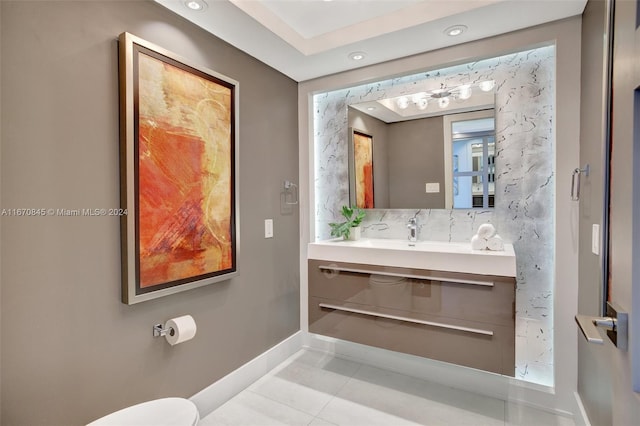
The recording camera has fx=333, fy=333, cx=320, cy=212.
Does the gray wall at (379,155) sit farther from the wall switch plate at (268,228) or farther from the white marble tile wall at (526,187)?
the wall switch plate at (268,228)

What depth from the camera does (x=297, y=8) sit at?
2.03m

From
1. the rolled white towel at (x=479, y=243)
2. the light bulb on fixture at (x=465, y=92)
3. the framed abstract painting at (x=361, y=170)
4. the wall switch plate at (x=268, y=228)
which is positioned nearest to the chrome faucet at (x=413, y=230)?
the framed abstract painting at (x=361, y=170)

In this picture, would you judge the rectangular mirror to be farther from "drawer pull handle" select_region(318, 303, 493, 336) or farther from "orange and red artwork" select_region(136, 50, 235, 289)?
"orange and red artwork" select_region(136, 50, 235, 289)

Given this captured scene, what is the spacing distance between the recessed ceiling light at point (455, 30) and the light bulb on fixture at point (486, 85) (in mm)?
401

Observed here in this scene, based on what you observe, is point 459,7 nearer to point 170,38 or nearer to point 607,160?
point 607,160

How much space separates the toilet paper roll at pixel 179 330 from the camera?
5.57ft

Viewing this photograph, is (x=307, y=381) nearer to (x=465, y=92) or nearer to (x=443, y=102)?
(x=443, y=102)

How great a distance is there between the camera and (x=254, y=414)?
6.61 feet

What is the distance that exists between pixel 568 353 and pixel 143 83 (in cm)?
275

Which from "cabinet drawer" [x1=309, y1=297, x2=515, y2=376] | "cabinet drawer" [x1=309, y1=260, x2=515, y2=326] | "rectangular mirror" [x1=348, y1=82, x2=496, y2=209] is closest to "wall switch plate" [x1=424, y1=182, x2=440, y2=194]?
"rectangular mirror" [x1=348, y1=82, x2=496, y2=209]

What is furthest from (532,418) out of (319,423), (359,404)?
(319,423)

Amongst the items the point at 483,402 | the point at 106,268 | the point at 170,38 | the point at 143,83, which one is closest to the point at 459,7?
the point at 170,38

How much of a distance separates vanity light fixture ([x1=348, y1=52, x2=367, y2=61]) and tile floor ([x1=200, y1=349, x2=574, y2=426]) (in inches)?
91.8

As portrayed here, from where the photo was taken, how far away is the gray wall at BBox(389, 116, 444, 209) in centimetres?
245
